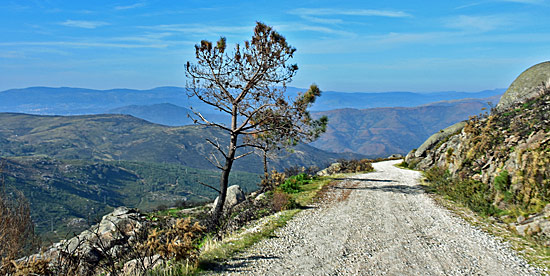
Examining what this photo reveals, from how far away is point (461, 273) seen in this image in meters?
8.46

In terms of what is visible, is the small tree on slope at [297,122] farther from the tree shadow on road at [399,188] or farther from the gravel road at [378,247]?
the gravel road at [378,247]

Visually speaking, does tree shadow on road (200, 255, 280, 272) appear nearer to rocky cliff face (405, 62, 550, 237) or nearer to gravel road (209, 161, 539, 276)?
gravel road (209, 161, 539, 276)

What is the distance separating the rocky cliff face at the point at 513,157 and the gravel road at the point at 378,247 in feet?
6.45

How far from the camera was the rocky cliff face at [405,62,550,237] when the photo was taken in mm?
12633

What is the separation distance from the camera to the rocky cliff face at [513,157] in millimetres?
12633

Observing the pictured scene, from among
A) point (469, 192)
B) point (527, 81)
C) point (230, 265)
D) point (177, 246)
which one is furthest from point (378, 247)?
point (527, 81)

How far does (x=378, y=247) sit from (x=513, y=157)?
8.33 m

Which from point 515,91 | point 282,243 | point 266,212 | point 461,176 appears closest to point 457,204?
point 461,176

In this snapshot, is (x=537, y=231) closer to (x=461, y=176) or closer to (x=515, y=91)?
(x=461, y=176)

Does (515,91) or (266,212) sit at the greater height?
(515,91)

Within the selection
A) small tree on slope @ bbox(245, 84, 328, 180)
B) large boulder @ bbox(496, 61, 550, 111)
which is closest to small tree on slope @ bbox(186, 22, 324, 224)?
small tree on slope @ bbox(245, 84, 328, 180)

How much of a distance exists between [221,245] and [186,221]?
4.78 feet

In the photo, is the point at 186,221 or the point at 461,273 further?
the point at 186,221

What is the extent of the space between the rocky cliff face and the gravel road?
1965 mm
